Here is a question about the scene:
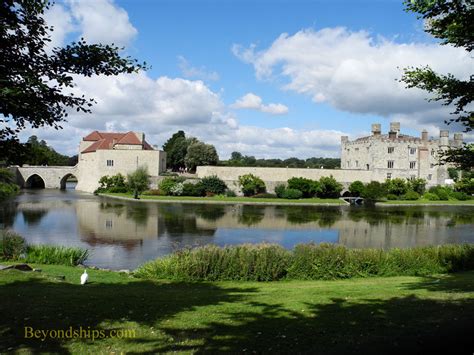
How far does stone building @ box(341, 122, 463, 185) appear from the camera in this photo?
58.8 meters

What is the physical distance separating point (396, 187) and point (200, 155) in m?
30.8

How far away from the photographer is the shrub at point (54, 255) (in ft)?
47.9

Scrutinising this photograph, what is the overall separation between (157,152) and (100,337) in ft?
169

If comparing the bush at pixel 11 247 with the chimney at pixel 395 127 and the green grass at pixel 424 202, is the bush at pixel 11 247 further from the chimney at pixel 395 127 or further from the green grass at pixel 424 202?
the chimney at pixel 395 127

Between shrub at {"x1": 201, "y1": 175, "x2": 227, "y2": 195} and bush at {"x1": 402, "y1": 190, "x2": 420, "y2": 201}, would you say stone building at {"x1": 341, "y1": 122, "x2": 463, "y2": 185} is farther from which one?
shrub at {"x1": 201, "y1": 175, "x2": 227, "y2": 195}

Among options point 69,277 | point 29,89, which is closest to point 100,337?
point 29,89

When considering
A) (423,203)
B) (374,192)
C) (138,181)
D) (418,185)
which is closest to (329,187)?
(374,192)

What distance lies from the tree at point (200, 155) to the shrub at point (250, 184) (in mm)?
17056

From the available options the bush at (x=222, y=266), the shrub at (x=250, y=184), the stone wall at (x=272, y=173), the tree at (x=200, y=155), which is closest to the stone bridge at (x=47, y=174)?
the tree at (x=200, y=155)

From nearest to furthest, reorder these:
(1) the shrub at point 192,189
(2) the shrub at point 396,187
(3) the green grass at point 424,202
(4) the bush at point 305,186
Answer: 1. (3) the green grass at point 424,202
2. (1) the shrub at point 192,189
3. (4) the bush at point 305,186
4. (2) the shrub at point 396,187

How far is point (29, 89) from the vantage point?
5.45m

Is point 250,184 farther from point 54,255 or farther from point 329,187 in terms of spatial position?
point 54,255

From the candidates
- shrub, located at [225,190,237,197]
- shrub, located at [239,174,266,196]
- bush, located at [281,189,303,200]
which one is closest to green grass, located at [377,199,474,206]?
bush, located at [281,189,303,200]

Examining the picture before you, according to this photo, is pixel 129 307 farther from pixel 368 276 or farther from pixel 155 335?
pixel 368 276
